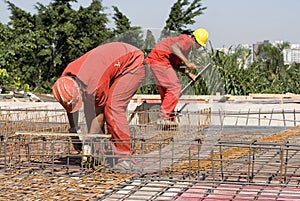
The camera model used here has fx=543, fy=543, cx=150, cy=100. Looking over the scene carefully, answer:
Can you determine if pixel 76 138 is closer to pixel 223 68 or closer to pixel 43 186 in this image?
pixel 43 186

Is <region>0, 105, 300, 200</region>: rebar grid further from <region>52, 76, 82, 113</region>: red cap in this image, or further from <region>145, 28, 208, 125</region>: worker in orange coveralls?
<region>145, 28, 208, 125</region>: worker in orange coveralls

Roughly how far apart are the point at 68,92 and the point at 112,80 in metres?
0.38

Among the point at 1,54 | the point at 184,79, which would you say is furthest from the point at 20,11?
the point at 184,79

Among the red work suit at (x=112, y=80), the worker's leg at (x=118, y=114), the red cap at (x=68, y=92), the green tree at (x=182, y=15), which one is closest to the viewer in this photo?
the red cap at (x=68, y=92)

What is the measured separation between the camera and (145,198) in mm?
2523

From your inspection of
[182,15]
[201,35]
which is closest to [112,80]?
→ [201,35]

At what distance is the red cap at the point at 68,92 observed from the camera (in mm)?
3113

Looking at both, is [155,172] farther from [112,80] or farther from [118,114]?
[112,80]

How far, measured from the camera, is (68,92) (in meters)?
3.11

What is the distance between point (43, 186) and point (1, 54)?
8.57 metres

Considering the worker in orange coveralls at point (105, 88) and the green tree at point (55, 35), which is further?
the green tree at point (55, 35)

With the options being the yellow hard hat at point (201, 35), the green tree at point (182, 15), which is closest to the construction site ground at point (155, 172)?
the yellow hard hat at point (201, 35)

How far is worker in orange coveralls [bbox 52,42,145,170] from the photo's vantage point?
3188 mm

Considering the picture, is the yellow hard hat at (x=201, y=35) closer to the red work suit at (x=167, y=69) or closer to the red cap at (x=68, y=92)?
the red work suit at (x=167, y=69)
